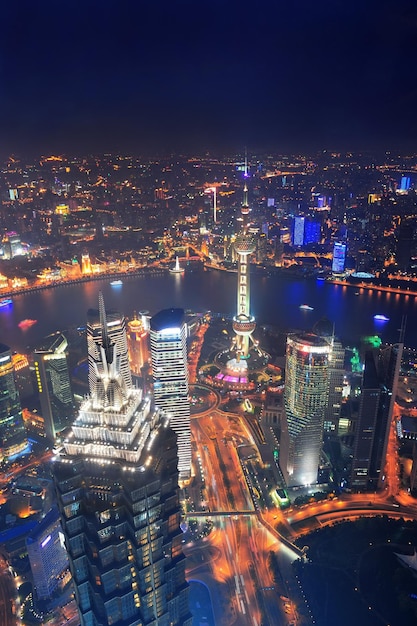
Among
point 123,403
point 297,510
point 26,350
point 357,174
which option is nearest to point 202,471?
point 297,510

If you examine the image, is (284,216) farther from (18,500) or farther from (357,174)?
(18,500)

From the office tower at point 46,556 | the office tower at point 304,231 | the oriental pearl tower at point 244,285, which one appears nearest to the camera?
the office tower at point 46,556

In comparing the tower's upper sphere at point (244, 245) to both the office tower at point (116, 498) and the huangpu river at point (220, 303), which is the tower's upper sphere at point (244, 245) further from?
the office tower at point (116, 498)

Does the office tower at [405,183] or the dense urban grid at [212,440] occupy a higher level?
Answer: the office tower at [405,183]

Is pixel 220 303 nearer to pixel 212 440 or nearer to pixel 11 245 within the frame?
pixel 212 440

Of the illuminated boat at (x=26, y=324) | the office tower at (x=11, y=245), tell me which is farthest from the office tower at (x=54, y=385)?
the office tower at (x=11, y=245)

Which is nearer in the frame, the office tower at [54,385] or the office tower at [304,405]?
the office tower at [304,405]
